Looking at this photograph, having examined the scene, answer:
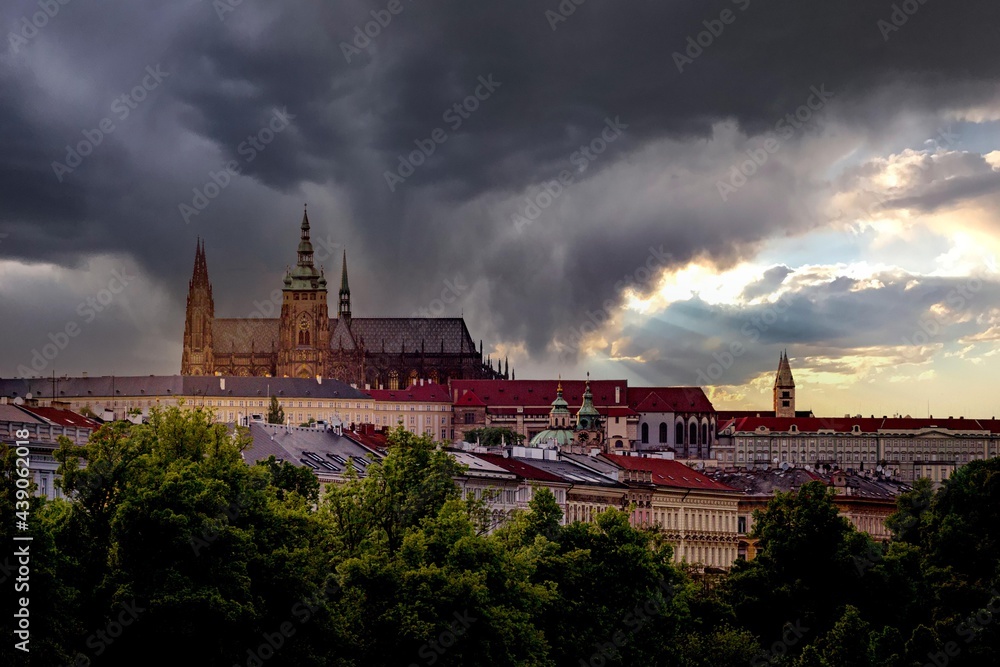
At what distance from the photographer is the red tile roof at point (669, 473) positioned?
533 ft

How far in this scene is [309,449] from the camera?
398 feet

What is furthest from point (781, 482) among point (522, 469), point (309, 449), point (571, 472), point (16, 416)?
point (16, 416)

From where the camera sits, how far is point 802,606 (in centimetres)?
8656

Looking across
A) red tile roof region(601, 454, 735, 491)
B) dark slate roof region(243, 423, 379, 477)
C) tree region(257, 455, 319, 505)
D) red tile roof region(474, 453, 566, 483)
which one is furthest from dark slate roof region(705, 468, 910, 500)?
tree region(257, 455, 319, 505)

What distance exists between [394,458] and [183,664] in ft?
54.6

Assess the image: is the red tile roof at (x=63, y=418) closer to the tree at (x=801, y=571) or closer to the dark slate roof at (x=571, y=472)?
the tree at (x=801, y=571)

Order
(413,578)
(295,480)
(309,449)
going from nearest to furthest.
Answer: (413,578), (295,480), (309,449)

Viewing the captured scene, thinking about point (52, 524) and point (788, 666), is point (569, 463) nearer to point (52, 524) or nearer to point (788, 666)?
point (788, 666)

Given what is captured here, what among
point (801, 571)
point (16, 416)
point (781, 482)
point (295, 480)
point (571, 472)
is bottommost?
point (801, 571)

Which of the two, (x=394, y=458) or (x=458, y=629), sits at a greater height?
(x=394, y=458)

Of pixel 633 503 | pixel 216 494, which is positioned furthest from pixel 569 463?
pixel 216 494

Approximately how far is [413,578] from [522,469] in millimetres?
65195

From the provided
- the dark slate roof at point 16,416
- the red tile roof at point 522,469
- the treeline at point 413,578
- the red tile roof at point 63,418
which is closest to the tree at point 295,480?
the treeline at point 413,578

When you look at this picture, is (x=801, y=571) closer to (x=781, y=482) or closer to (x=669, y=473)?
(x=669, y=473)
